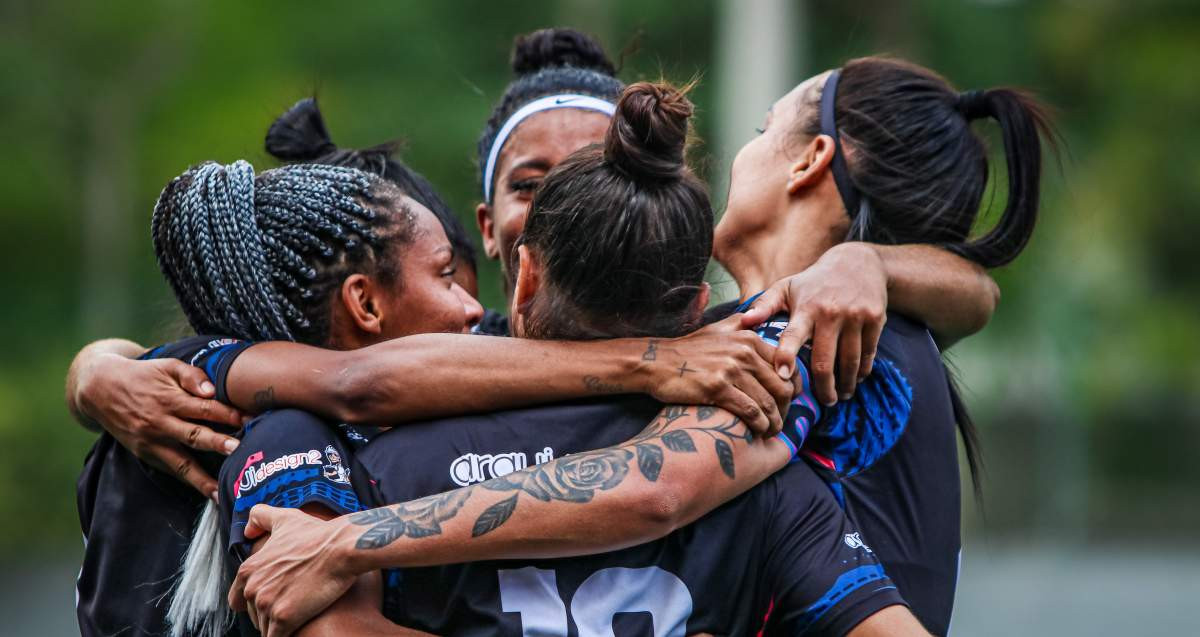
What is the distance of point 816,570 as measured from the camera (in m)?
2.64

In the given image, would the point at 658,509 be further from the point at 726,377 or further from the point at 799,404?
the point at 799,404

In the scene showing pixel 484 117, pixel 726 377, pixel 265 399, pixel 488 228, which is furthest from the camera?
pixel 484 117

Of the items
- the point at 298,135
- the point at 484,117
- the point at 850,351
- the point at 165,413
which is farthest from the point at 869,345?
the point at 484,117

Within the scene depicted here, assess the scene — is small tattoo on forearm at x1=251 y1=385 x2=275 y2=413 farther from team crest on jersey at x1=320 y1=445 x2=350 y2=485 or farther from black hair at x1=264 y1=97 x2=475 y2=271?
black hair at x1=264 y1=97 x2=475 y2=271

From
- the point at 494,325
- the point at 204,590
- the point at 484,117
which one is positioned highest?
the point at 204,590

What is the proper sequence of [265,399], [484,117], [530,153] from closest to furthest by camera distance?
[265,399], [530,153], [484,117]

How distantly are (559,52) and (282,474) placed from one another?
2.38 meters

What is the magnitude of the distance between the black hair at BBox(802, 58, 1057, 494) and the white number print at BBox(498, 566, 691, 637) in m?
1.14

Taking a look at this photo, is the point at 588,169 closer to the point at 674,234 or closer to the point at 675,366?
the point at 674,234

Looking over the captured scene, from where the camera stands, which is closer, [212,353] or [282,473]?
[282,473]

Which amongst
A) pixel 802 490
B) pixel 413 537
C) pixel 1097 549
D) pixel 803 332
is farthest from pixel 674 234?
pixel 1097 549

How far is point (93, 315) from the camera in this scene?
16.9 m

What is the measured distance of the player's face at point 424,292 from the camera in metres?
3.12

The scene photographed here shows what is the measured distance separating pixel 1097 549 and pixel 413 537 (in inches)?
712
